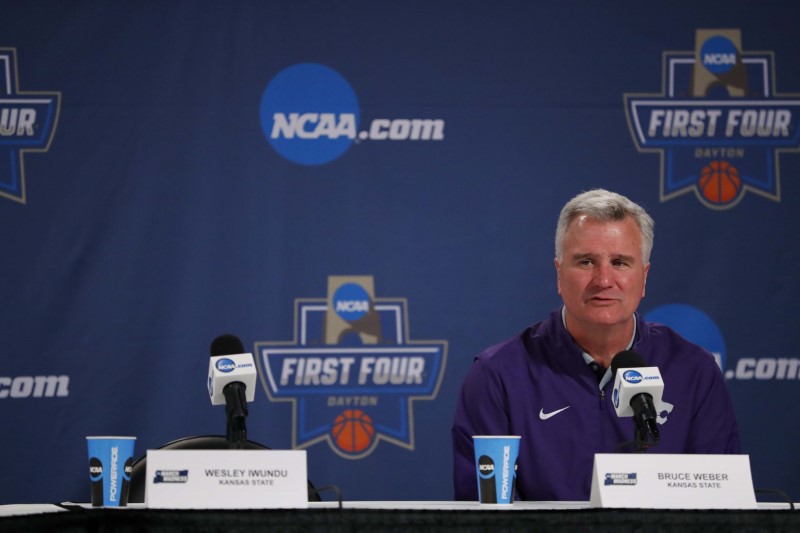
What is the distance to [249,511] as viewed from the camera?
57.8 inches

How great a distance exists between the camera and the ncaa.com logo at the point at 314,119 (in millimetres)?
3549

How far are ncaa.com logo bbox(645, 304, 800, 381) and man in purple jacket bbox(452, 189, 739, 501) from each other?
108cm

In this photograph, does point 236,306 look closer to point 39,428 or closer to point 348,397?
point 348,397

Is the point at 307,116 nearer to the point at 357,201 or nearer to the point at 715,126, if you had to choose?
the point at 357,201

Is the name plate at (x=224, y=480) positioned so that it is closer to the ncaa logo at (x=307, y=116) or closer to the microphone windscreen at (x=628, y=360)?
the microphone windscreen at (x=628, y=360)

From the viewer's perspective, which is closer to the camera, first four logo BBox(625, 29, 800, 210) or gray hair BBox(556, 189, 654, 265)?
gray hair BBox(556, 189, 654, 265)

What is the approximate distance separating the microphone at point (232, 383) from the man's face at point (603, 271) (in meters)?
1.02

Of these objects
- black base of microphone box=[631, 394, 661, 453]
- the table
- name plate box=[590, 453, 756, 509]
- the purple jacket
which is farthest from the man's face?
the table

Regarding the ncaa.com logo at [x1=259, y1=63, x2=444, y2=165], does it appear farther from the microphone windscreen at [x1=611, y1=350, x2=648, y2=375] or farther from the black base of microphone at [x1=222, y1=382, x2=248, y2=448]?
the black base of microphone at [x1=222, y1=382, x2=248, y2=448]

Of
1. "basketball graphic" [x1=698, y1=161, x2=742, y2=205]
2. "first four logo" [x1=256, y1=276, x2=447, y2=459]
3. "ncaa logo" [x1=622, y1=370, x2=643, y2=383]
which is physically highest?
"basketball graphic" [x1=698, y1=161, x2=742, y2=205]

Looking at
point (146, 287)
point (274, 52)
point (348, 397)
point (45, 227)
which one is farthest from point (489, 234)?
point (45, 227)

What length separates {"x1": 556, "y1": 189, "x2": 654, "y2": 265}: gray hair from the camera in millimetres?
2414

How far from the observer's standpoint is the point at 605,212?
7.91ft

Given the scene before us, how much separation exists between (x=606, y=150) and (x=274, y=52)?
4.20 feet
